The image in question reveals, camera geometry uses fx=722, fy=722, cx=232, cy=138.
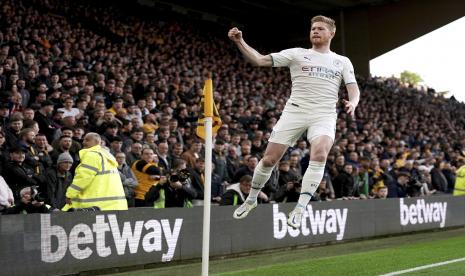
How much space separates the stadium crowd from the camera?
11383mm

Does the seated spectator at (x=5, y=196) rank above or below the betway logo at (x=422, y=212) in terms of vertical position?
above

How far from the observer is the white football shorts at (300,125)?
7.44 m

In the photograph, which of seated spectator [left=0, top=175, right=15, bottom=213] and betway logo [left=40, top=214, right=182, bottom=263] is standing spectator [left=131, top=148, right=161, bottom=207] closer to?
betway logo [left=40, top=214, right=182, bottom=263]

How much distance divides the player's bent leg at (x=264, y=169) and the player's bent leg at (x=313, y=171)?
363mm

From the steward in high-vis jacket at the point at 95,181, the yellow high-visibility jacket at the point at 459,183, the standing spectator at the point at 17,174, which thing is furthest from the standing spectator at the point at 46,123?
the yellow high-visibility jacket at the point at 459,183

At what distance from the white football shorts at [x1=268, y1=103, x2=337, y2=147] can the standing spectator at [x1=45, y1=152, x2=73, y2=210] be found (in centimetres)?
408

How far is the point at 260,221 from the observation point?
44.0 ft

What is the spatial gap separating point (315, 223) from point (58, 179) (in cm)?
604

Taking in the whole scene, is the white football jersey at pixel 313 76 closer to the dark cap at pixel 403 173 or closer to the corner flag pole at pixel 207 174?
the corner flag pole at pixel 207 174

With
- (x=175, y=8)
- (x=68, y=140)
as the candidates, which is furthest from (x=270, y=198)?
(x=175, y=8)

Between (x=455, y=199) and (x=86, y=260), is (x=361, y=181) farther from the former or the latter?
(x=86, y=260)

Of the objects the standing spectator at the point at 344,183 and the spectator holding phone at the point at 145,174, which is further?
the standing spectator at the point at 344,183

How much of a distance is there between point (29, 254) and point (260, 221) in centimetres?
515

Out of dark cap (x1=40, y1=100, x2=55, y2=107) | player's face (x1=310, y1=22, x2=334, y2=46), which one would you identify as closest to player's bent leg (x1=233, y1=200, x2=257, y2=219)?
player's face (x1=310, y1=22, x2=334, y2=46)
